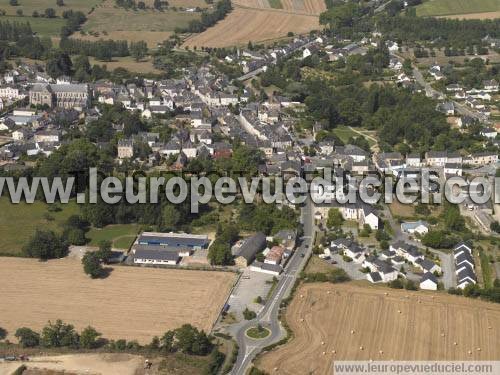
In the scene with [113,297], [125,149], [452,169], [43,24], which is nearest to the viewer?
[113,297]

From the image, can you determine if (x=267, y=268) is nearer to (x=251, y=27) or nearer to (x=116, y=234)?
(x=116, y=234)

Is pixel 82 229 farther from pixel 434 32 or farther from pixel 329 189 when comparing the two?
pixel 434 32

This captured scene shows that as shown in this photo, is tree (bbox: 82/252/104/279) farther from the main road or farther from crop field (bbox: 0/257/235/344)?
Result: the main road

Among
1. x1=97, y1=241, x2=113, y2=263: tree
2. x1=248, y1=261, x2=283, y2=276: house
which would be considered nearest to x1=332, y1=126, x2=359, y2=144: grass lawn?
x1=248, y1=261, x2=283, y2=276: house

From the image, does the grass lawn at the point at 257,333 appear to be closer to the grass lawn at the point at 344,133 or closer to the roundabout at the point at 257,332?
the roundabout at the point at 257,332

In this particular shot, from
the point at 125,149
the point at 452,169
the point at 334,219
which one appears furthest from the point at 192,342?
the point at 452,169

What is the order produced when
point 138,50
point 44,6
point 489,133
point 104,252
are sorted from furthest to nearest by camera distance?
1. point 44,6
2. point 138,50
3. point 489,133
4. point 104,252

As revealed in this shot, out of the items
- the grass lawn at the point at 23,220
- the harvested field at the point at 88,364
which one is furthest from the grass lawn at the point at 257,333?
the grass lawn at the point at 23,220

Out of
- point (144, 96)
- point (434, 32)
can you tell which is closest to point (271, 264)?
point (144, 96)
